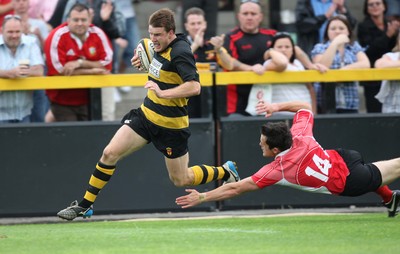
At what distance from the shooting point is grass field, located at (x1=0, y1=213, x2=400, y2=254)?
820cm

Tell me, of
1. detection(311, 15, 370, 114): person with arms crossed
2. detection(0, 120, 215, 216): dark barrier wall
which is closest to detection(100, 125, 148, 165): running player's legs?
detection(0, 120, 215, 216): dark barrier wall

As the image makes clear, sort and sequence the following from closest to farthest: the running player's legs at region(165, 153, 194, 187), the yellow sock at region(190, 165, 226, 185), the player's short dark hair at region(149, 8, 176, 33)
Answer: the player's short dark hair at region(149, 8, 176, 33), the running player's legs at region(165, 153, 194, 187), the yellow sock at region(190, 165, 226, 185)

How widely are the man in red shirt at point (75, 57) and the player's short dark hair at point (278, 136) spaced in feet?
9.65

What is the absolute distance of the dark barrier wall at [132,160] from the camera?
11945mm

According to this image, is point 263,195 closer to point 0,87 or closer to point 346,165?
point 346,165

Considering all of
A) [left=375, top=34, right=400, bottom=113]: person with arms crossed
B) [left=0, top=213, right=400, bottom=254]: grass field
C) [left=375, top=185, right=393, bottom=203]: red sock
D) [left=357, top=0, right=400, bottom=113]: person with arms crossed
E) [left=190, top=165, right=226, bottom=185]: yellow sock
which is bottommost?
[left=0, top=213, right=400, bottom=254]: grass field

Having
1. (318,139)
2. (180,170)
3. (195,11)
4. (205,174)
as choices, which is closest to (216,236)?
(180,170)

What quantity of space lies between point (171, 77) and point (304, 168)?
5.05ft

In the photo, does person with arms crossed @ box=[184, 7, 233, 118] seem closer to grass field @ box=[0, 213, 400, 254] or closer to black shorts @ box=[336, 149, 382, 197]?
grass field @ box=[0, 213, 400, 254]

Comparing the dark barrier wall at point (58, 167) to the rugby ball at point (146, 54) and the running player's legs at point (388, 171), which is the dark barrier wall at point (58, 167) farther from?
the running player's legs at point (388, 171)

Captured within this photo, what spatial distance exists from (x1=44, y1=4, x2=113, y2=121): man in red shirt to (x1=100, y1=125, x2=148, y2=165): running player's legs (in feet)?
6.83

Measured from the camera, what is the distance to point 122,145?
1003cm

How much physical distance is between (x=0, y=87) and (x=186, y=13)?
274 centimetres

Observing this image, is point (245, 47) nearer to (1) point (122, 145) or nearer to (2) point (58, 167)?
(2) point (58, 167)
